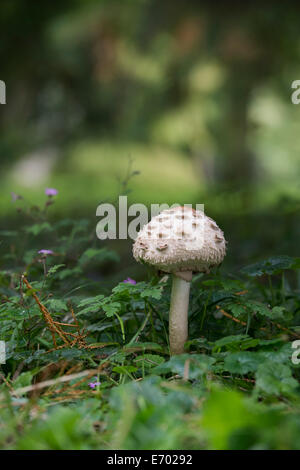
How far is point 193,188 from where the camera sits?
259 inches

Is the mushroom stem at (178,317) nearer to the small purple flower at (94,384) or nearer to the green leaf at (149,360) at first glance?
the green leaf at (149,360)

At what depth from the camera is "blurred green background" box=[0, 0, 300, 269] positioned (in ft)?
18.0

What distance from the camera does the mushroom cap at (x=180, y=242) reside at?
1.52 m

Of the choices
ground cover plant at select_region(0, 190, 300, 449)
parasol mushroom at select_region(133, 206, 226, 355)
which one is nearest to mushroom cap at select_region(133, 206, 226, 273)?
parasol mushroom at select_region(133, 206, 226, 355)

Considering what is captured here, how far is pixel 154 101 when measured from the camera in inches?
249

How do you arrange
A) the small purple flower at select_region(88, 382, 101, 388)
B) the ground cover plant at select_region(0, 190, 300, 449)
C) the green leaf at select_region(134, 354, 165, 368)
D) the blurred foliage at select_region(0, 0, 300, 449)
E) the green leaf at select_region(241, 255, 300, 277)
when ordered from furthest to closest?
the green leaf at select_region(241, 255, 300, 277), the green leaf at select_region(134, 354, 165, 368), the small purple flower at select_region(88, 382, 101, 388), the blurred foliage at select_region(0, 0, 300, 449), the ground cover plant at select_region(0, 190, 300, 449)

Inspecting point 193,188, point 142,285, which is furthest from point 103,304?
point 193,188

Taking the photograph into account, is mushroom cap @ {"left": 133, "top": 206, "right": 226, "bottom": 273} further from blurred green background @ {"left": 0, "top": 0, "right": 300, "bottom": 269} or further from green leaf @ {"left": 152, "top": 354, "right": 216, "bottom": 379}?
blurred green background @ {"left": 0, "top": 0, "right": 300, "bottom": 269}

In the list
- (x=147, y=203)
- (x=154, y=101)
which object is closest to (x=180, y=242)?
(x=147, y=203)

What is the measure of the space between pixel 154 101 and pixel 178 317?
511 centimetres

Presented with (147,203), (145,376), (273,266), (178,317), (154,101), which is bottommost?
(145,376)

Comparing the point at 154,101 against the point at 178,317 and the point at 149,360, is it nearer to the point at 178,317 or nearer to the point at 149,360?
the point at 178,317

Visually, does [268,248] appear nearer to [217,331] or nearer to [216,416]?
[217,331]

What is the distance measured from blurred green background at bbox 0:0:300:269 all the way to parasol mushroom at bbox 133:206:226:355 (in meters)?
1.98
